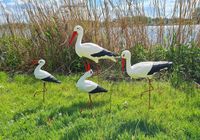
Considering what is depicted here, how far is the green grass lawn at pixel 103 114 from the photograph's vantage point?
12.5 ft

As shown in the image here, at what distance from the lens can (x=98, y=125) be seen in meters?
3.99

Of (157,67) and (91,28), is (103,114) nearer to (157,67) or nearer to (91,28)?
(157,67)

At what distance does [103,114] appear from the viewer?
14.7 ft

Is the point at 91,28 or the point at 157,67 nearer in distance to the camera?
the point at 157,67

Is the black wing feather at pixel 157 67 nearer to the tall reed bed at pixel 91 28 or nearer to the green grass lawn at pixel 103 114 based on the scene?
the green grass lawn at pixel 103 114

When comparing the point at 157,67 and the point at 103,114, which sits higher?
the point at 157,67

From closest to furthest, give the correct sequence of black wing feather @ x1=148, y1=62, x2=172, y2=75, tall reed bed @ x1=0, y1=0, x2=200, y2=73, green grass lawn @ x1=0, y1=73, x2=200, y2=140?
green grass lawn @ x1=0, y1=73, x2=200, y2=140 → black wing feather @ x1=148, y1=62, x2=172, y2=75 → tall reed bed @ x1=0, y1=0, x2=200, y2=73

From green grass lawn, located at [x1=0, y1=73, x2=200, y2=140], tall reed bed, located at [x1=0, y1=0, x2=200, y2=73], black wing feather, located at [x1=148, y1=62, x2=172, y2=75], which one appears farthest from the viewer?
tall reed bed, located at [x1=0, y1=0, x2=200, y2=73]

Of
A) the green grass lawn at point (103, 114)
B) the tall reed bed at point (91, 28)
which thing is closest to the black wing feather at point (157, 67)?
the green grass lawn at point (103, 114)

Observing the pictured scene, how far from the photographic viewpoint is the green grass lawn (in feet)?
12.5

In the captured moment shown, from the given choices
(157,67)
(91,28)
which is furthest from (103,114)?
(91,28)

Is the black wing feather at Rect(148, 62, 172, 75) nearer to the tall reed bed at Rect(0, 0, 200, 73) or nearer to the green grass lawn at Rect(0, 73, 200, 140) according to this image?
the green grass lawn at Rect(0, 73, 200, 140)

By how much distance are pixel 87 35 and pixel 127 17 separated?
1.05 m

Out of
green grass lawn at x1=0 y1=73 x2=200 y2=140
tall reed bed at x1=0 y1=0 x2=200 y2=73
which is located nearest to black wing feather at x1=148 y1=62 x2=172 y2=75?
green grass lawn at x1=0 y1=73 x2=200 y2=140
